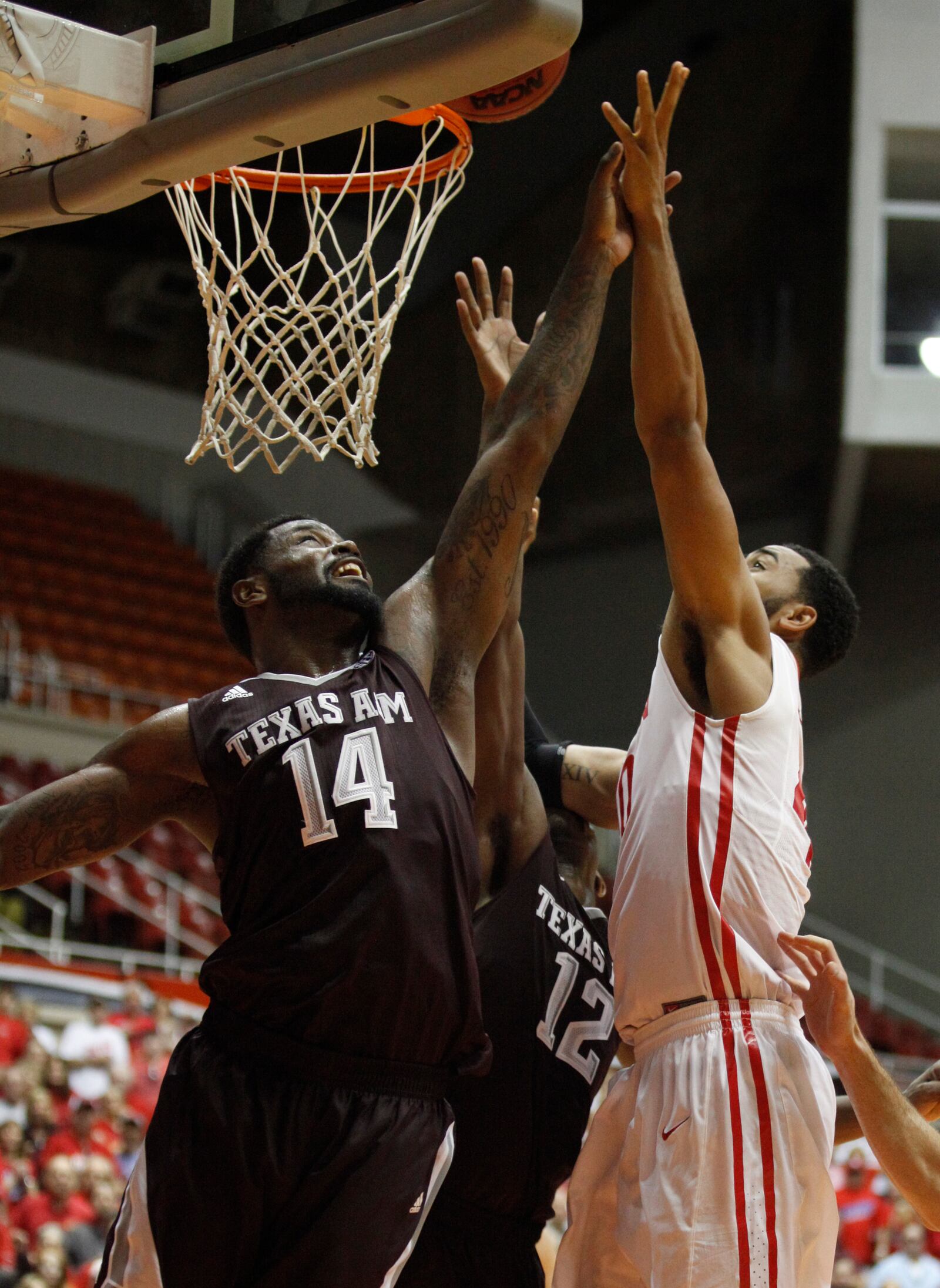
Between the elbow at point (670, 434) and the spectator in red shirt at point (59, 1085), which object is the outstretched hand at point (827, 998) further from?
the spectator in red shirt at point (59, 1085)

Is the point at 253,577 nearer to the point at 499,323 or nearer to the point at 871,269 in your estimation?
the point at 499,323

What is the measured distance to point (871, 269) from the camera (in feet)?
41.9

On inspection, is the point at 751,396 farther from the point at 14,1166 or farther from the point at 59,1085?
the point at 14,1166

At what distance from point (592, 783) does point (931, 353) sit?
32.5ft

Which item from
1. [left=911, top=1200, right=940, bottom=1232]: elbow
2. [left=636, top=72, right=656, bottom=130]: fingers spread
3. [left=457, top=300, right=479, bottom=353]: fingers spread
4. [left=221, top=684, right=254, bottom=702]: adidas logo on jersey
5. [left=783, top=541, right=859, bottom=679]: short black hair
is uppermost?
[left=636, top=72, right=656, bottom=130]: fingers spread

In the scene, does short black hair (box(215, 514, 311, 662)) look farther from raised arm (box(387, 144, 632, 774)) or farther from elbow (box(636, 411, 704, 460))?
elbow (box(636, 411, 704, 460))

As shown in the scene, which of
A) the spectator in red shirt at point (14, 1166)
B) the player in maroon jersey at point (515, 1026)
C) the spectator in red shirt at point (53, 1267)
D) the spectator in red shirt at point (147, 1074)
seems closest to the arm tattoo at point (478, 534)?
the player in maroon jersey at point (515, 1026)

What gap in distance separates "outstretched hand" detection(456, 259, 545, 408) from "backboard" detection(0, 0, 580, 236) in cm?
98

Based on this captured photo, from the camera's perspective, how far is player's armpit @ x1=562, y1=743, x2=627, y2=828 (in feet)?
12.9

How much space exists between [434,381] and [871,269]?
400 centimetres

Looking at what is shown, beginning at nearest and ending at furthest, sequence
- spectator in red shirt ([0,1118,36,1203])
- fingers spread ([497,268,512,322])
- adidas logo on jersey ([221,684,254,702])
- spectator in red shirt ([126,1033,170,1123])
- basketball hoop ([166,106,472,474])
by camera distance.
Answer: adidas logo on jersey ([221,684,254,702]), basketball hoop ([166,106,472,474]), fingers spread ([497,268,512,322]), spectator in red shirt ([0,1118,36,1203]), spectator in red shirt ([126,1033,170,1123])

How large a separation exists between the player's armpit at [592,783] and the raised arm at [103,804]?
45.5 inches

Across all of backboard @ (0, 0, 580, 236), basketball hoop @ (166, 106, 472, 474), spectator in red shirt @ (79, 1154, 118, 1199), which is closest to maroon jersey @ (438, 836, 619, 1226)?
basketball hoop @ (166, 106, 472, 474)

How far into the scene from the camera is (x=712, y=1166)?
2.84 meters
